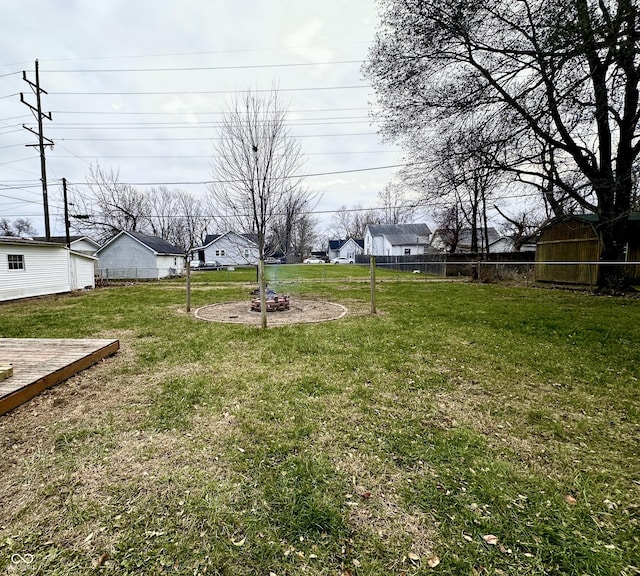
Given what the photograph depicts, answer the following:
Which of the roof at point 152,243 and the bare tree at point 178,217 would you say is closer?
the roof at point 152,243

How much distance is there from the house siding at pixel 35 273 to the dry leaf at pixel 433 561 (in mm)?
15439

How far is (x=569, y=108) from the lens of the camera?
620 centimetres

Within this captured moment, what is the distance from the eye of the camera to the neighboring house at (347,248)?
4859cm

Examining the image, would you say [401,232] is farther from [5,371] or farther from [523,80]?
[5,371]

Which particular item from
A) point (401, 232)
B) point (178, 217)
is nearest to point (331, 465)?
point (401, 232)

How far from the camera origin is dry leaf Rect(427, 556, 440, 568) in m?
1.38

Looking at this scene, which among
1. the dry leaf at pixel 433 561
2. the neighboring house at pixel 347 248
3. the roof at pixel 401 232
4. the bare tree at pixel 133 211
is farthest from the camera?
the neighboring house at pixel 347 248

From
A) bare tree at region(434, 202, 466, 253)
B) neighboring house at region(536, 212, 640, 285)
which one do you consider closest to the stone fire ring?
neighboring house at region(536, 212, 640, 285)

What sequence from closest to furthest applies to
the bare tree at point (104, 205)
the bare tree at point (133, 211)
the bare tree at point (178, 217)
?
1. the bare tree at point (104, 205)
2. the bare tree at point (133, 211)
3. the bare tree at point (178, 217)

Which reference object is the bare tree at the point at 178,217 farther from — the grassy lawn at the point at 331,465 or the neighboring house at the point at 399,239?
the grassy lawn at the point at 331,465

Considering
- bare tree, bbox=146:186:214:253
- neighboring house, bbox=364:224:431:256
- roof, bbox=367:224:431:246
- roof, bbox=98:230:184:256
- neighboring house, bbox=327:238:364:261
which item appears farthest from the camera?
neighboring house, bbox=327:238:364:261

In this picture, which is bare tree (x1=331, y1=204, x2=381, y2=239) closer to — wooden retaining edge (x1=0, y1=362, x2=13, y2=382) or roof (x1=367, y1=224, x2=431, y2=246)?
roof (x1=367, y1=224, x2=431, y2=246)

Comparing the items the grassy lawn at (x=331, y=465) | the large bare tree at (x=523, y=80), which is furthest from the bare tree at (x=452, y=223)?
the grassy lawn at (x=331, y=465)

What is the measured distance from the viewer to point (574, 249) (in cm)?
1199
